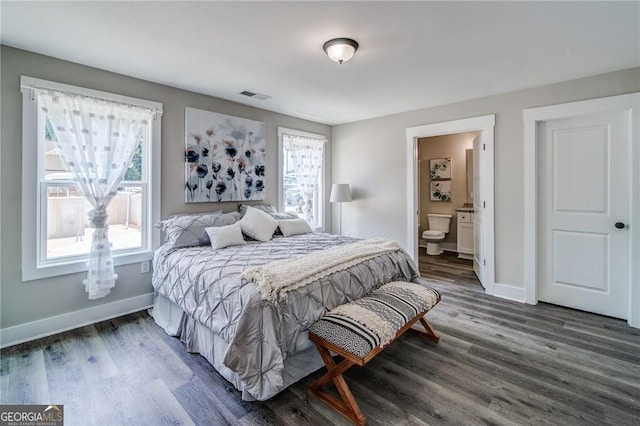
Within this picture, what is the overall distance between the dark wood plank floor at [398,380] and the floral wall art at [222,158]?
1.70 m

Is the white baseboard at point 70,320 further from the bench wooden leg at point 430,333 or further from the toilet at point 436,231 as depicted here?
the toilet at point 436,231

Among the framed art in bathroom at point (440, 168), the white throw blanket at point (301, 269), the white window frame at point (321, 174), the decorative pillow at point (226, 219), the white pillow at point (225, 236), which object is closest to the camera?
the white throw blanket at point (301, 269)

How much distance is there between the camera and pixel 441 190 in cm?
628

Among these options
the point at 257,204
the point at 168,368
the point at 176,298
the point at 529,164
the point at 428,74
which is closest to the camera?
the point at 168,368

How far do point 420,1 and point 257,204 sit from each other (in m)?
3.13

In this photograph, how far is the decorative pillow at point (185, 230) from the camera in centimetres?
297

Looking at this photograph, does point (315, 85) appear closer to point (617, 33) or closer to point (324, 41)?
point (324, 41)

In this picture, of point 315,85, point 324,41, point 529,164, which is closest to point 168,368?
point 324,41

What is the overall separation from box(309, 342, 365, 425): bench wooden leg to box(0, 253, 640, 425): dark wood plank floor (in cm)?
6

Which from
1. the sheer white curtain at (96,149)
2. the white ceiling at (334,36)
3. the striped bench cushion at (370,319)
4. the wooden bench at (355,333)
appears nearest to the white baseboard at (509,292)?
the striped bench cushion at (370,319)

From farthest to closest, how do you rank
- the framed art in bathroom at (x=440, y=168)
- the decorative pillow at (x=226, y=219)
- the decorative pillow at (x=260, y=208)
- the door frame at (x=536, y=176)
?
the framed art in bathroom at (x=440, y=168) < the decorative pillow at (x=260, y=208) < the decorative pillow at (x=226, y=219) < the door frame at (x=536, y=176)

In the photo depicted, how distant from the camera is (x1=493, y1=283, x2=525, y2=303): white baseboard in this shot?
349cm

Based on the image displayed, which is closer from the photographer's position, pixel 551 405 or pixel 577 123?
pixel 551 405

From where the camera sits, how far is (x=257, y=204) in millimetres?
4270
